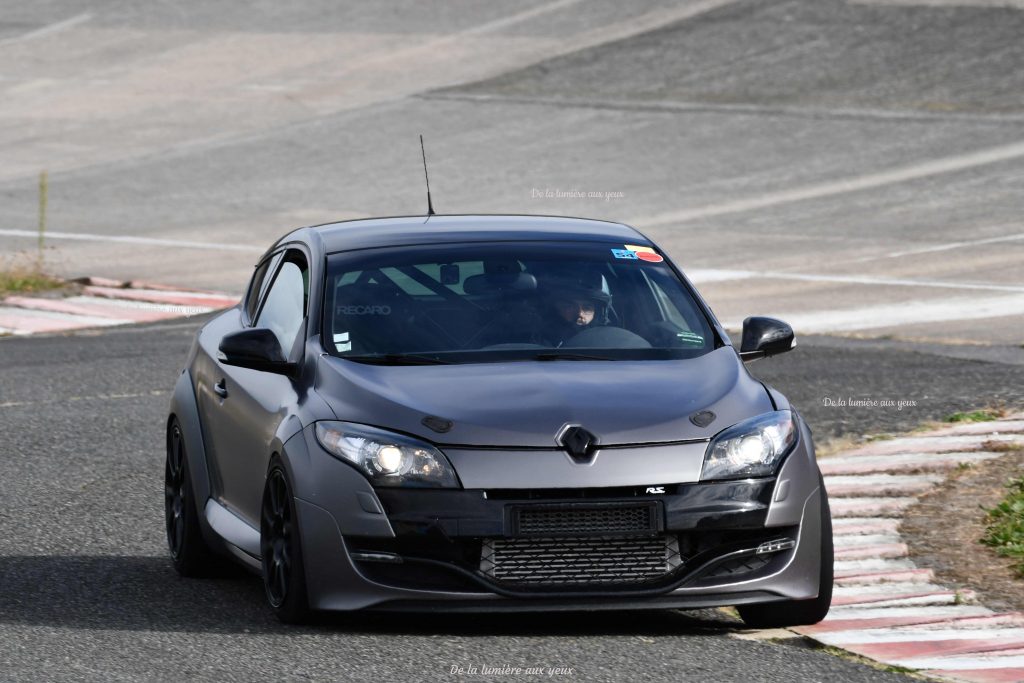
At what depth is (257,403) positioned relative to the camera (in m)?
7.82

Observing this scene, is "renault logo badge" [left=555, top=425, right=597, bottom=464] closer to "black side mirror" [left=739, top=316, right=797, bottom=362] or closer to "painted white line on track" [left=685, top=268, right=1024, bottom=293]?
"black side mirror" [left=739, top=316, right=797, bottom=362]

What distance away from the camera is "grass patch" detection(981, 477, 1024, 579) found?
328 inches

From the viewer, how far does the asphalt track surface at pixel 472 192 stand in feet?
24.1

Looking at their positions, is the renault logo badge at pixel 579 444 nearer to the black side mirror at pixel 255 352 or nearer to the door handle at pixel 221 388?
the black side mirror at pixel 255 352

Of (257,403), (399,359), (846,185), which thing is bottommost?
(846,185)

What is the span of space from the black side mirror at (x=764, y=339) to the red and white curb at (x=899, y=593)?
100 centimetres

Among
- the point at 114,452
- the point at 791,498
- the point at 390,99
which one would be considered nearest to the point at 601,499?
the point at 791,498

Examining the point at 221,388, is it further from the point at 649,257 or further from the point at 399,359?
the point at 649,257

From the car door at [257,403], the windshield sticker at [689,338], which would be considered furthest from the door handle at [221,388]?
the windshield sticker at [689,338]

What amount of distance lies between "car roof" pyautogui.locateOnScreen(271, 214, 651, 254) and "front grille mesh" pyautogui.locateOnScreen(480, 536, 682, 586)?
1833 millimetres

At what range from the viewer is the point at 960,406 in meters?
12.5

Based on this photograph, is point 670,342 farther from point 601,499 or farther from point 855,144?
point 855,144

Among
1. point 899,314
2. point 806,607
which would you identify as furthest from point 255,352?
point 899,314

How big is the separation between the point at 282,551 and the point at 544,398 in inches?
44.5
